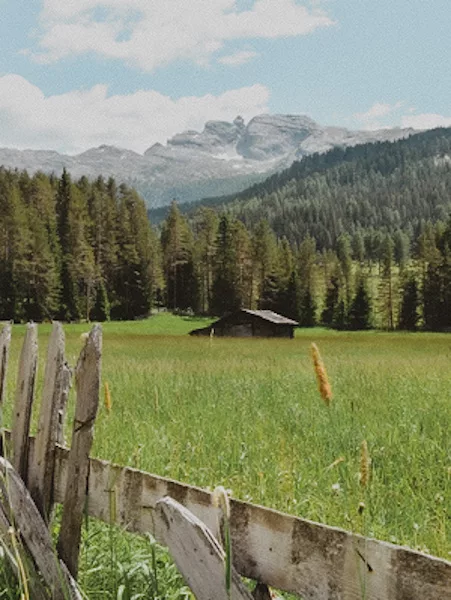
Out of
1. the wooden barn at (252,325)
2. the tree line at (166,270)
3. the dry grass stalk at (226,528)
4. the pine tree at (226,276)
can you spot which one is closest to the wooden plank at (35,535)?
the dry grass stalk at (226,528)

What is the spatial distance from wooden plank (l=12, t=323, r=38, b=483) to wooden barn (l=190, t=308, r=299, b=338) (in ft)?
207

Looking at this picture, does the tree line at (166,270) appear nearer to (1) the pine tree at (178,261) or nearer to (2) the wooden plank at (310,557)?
(1) the pine tree at (178,261)

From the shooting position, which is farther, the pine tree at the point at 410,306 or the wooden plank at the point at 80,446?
the pine tree at the point at 410,306

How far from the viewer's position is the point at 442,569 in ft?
5.22

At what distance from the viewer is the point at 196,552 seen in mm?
2088

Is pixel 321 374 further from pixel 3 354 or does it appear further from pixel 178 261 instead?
pixel 178 261

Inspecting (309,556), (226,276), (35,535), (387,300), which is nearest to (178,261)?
(226,276)

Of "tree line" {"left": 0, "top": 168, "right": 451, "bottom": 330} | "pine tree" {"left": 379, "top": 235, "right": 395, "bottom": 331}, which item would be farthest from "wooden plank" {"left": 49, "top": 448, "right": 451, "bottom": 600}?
"pine tree" {"left": 379, "top": 235, "right": 395, "bottom": 331}

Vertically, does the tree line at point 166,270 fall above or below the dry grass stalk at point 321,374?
above

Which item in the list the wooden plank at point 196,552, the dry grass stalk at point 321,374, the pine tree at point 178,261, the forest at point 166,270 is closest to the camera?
the wooden plank at point 196,552

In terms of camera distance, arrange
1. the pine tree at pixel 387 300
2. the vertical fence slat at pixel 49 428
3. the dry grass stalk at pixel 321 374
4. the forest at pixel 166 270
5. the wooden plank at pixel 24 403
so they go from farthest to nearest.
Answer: the pine tree at pixel 387 300
the forest at pixel 166 270
the wooden plank at pixel 24 403
the vertical fence slat at pixel 49 428
the dry grass stalk at pixel 321 374

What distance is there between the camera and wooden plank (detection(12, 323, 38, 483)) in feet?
11.4

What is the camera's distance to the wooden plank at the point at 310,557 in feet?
5.46

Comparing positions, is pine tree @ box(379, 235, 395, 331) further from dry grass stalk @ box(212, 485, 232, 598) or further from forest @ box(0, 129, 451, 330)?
dry grass stalk @ box(212, 485, 232, 598)
